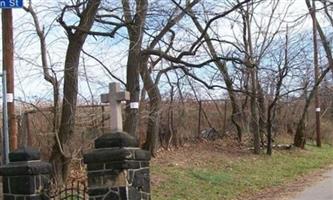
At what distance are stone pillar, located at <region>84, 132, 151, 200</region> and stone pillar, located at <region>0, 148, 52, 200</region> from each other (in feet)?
2.34

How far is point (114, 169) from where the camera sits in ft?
28.1

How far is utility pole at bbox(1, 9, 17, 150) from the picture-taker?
35.5ft

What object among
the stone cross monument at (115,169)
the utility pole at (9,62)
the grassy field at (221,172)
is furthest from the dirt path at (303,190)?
the stone cross monument at (115,169)

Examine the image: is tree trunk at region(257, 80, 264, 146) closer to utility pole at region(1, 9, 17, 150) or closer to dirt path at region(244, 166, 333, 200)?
dirt path at region(244, 166, 333, 200)

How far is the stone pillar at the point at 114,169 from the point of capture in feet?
28.1

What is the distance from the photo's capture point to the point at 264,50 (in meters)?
25.5

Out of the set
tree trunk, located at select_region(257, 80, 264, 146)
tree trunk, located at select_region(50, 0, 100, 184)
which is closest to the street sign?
tree trunk, located at select_region(50, 0, 100, 184)

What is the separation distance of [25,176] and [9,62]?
2888 mm

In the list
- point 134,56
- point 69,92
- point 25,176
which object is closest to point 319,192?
point 134,56

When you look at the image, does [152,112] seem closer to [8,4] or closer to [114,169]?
[8,4]

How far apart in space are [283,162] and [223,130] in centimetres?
450

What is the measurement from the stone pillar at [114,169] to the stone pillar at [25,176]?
0.71 m

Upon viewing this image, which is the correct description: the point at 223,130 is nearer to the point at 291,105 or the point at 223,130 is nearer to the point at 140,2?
the point at 291,105

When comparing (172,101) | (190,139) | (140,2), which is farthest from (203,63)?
(190,139)
